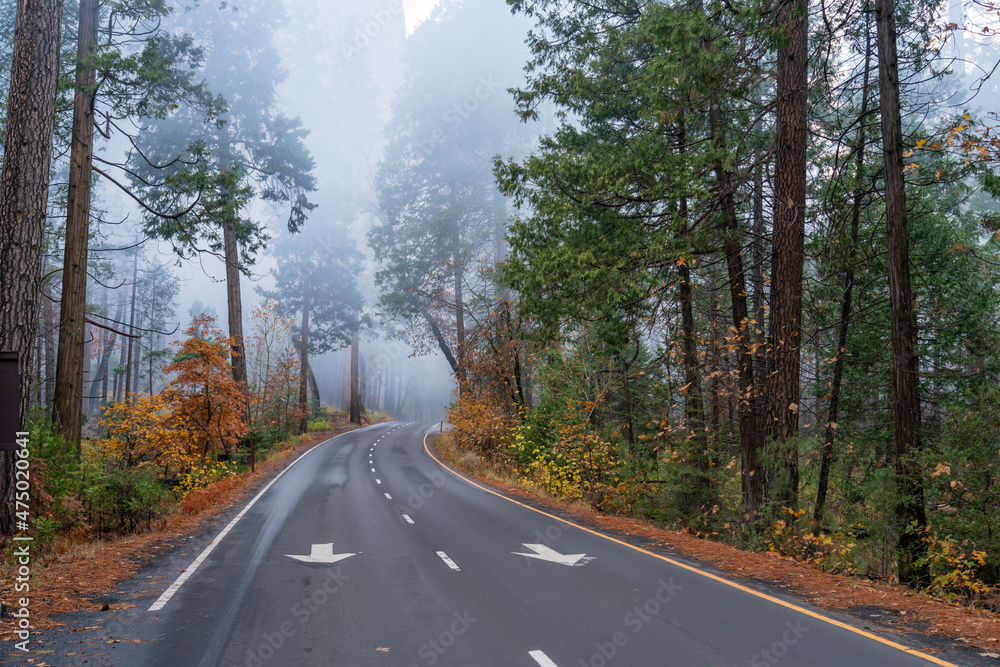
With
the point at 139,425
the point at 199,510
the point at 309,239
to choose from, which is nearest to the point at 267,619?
the point at 199,510

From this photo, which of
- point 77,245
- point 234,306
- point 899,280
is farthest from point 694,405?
point 234,306

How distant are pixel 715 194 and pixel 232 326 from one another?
19.9 m

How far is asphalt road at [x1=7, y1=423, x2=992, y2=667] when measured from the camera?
5.48 metres

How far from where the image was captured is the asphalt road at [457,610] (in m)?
5.48

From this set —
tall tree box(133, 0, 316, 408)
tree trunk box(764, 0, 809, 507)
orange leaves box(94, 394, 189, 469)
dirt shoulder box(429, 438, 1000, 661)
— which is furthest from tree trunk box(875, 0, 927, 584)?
tall tree box(133, 0, 316, 408)

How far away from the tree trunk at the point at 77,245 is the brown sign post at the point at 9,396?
893cm

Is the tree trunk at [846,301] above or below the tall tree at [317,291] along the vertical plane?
below

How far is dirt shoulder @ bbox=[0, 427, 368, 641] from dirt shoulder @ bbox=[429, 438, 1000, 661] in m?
8.18

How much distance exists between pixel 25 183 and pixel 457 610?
8.85m

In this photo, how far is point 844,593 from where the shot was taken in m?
7.71

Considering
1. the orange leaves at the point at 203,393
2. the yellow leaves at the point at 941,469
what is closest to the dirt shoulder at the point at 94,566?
the orange leaves at the point at 203,393

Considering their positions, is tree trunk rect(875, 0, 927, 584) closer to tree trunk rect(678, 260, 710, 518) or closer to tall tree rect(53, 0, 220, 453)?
tree trunk rect(678, 260, 710, 518)

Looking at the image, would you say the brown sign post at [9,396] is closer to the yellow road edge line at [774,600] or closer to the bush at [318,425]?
the yellow road edge line at [774,600]

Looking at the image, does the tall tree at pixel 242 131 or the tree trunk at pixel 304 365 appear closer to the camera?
the tall tree at pixel 242 131
